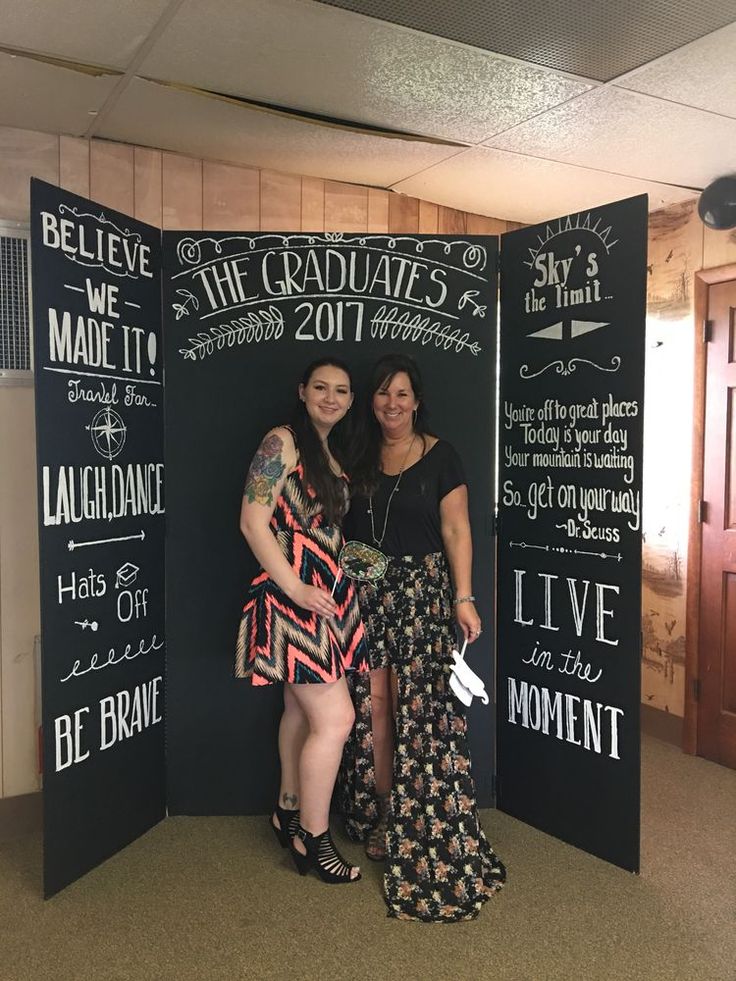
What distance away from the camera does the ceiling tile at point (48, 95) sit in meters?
2.52

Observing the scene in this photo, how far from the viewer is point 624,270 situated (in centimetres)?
275

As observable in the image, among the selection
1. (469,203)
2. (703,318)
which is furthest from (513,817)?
(469,203)

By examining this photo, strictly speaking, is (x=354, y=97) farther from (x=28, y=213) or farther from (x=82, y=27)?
(x=28, y=213)

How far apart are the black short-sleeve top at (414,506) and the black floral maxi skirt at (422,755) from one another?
2.1 inches

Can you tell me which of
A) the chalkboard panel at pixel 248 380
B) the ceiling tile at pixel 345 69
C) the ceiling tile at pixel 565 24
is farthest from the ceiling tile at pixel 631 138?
the chalkboard panel at pixel 248 380

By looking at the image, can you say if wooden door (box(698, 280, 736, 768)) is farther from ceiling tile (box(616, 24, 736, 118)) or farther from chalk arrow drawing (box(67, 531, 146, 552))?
chalk arrow drawing (box(67, 531, 146, 552))

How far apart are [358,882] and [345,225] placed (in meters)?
2.51

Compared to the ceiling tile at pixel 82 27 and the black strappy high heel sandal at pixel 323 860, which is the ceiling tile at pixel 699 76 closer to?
the ceiling tile at pixel 82 27

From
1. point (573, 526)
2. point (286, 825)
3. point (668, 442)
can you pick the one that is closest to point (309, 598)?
point (286, 825)

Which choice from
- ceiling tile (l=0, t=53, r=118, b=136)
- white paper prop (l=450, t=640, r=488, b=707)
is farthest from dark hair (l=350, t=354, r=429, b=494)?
ceiling tile (l=0, t=53, r=118, b=136)

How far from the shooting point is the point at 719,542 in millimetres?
3793

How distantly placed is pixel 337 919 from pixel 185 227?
8.12 feet

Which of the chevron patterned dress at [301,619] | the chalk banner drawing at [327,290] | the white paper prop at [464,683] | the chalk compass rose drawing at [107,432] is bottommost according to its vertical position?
the white paper prop at [464,683]

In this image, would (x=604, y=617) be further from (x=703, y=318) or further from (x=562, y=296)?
(x=703, y=318)
